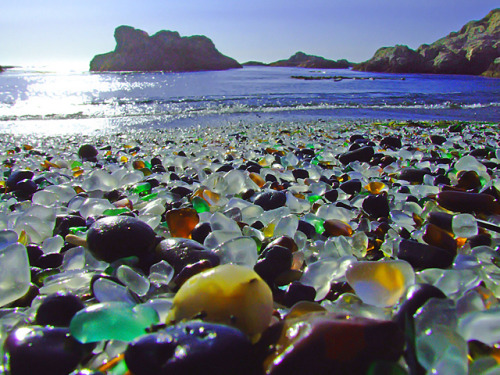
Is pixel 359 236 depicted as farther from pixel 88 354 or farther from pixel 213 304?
pixel 88 354

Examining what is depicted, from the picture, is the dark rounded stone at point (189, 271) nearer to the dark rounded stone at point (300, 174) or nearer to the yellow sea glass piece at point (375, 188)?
the yellow sea glass piece at point (375, 188)

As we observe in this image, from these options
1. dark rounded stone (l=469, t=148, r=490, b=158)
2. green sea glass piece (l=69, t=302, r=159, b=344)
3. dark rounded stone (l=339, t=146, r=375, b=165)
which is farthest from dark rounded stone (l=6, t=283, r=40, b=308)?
dark rounded stone (l=469, t=148, r=490, b=158)

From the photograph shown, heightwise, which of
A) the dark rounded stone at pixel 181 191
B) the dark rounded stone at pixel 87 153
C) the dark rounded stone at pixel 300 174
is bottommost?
the dark rounded stone at pixel 87 153

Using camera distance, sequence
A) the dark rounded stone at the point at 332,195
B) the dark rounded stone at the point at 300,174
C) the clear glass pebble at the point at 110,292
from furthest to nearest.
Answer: the dark rounded stone at the point at 300,174
the dark rounded stone at the point at 332,195
the clear glass pebble at the point at 110,292

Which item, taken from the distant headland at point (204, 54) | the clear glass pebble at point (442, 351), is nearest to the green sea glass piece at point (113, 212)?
the clear glass pebble at point (442, 351)

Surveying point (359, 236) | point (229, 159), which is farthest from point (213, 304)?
point (229, 159)

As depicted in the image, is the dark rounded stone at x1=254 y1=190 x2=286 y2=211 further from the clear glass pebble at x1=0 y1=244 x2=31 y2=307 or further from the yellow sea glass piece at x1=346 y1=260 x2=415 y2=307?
the clear glass pebble at x1=0 y1=244 x2=31 y2=307

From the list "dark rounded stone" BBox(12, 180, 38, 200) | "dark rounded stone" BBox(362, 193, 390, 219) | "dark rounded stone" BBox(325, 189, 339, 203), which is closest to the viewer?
"dark rounded stone" BBox(362, 193, 390, 219)

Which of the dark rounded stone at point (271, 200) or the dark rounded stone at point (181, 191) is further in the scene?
the dark rounded stone at point (181, 191)
